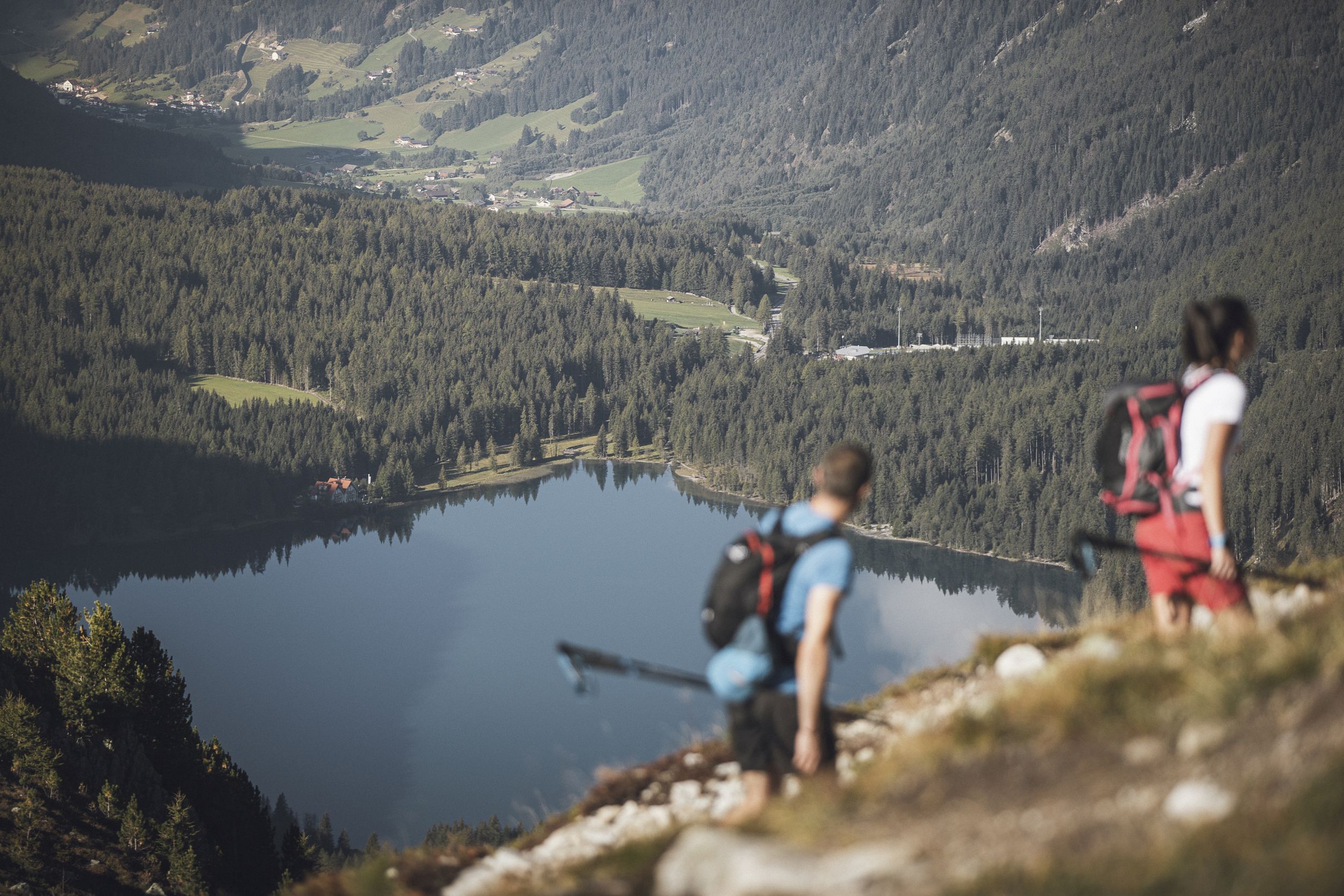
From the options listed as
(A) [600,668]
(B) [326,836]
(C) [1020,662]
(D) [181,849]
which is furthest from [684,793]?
(B) [326,836]

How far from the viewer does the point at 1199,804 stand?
196 inches

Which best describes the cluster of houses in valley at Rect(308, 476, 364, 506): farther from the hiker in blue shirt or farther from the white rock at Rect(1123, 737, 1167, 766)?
the white rock at Rect(1123, 737, 1167, 766)

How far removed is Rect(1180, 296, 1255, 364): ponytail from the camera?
7324 mm

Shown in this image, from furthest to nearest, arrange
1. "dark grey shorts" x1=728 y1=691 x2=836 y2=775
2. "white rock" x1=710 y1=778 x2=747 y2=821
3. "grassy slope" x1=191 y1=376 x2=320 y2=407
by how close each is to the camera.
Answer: "grassy slope" x1=191 y1=376 x2=320 y2=407
"white rock" x1=710 y1=778 x2=747 y2=821
"dark grey shorts" x1=728 y1=691 x2=836 y2=775

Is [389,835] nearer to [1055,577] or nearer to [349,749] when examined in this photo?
[349,749]

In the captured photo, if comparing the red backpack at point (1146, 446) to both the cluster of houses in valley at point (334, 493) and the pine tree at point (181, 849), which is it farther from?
the cluster of houses in valley at point (334, 493)

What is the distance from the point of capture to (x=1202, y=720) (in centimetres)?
559

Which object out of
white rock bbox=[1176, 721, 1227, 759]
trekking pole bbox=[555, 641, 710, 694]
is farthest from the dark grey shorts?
white rock bbox=[1176, 721, 1227, 759]

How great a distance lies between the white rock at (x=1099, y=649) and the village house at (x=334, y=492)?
494 ft

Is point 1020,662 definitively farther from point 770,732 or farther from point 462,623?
point 462,623

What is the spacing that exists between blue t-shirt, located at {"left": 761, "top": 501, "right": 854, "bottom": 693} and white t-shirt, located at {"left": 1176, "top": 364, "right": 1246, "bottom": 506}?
2.41 metres

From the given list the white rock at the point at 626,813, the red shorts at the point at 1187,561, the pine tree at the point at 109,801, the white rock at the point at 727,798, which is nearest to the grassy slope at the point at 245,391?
the pine tree at the point at 109,801

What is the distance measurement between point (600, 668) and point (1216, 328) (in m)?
4.34

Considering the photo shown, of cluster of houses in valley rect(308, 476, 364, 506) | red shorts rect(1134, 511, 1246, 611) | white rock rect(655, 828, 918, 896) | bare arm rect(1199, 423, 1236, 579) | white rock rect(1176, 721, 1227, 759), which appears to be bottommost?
cluster of houses in valley rect(308, 476, 364, 506)
